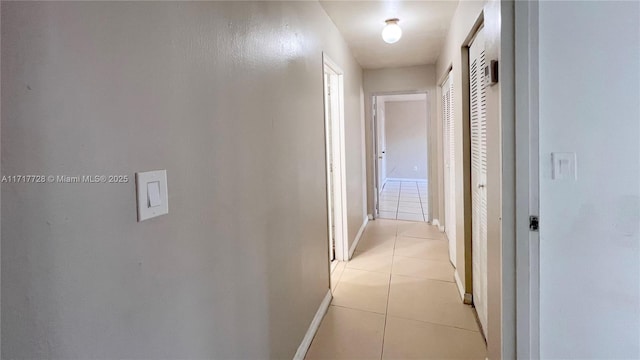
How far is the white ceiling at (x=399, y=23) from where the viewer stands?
2.57 m

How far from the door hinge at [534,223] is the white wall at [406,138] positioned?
28.0 ft

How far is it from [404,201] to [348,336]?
482 cm

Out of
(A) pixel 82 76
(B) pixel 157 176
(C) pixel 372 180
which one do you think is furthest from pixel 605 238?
(C) pixel 372 180

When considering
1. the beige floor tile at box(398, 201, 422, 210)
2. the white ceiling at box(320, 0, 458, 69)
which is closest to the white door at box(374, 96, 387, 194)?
the beige floor tile at box(398, 201, 422, 210)

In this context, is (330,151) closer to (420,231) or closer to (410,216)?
(420,231)

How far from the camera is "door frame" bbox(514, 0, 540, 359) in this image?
1.28 m

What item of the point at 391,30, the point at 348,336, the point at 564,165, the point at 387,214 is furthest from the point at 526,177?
the point at 387,214

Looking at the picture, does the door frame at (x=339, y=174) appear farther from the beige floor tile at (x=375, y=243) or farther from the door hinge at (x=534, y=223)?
the door hinge at (x=534, y=223)

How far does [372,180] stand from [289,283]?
350cm

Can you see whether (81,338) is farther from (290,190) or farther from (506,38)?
(506,38)

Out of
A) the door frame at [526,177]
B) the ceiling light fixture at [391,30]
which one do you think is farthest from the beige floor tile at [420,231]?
the door frame at [526,177]

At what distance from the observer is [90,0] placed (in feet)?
2.13

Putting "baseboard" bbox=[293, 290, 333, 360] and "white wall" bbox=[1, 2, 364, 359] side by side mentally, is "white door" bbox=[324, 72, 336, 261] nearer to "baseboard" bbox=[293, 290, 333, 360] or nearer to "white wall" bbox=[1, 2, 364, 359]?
"baseboard" bbox=[293, 290, 333, 360]

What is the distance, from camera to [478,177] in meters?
2.16
